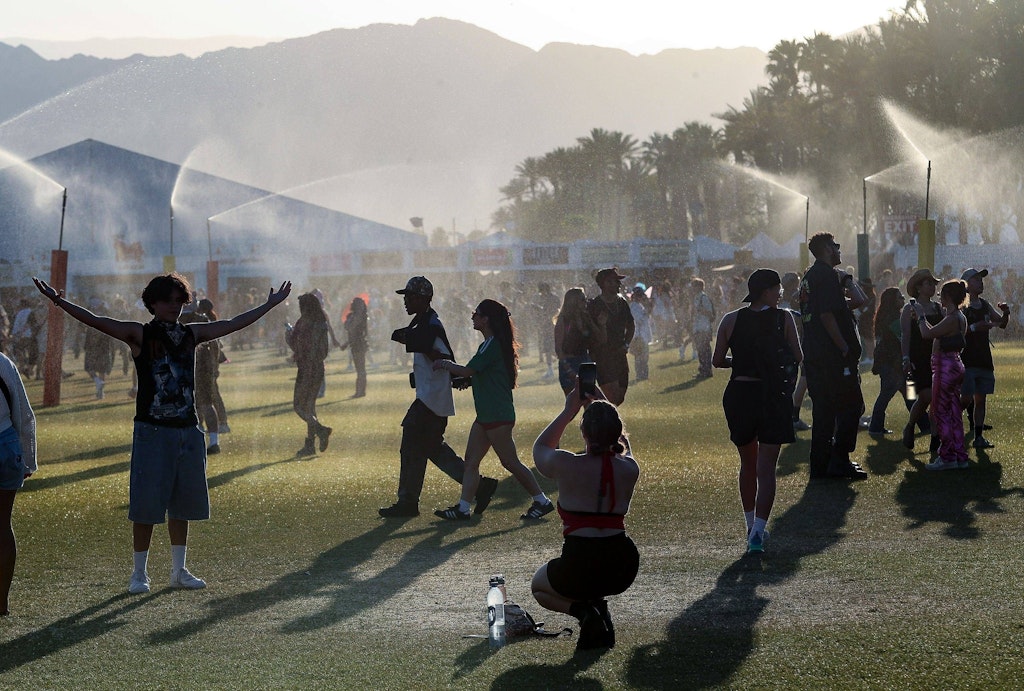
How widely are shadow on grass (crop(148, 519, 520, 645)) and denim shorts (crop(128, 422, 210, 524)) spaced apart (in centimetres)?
60

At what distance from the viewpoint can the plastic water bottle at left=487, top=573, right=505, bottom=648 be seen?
620 cm

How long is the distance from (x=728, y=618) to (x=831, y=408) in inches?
187

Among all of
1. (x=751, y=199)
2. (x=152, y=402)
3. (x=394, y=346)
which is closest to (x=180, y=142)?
(x=751, y=199)

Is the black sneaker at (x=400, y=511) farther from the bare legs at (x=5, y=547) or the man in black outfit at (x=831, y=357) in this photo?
the bare legs at (x=5, y=547)

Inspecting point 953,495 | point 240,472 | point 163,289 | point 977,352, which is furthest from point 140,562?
point 977,352

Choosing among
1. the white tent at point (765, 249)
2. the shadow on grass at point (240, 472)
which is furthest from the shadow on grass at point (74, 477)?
the white tent at point (765, 249)

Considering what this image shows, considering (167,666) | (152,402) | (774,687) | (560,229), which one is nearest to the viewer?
(774,687)

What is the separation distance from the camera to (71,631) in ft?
22.0

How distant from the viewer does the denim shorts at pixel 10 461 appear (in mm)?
6902

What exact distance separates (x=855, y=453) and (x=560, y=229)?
337 feet

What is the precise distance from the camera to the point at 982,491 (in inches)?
405

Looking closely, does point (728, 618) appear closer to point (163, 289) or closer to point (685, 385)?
point (163, 289)

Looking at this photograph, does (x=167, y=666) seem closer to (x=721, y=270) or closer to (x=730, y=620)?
(x=730, y=620)

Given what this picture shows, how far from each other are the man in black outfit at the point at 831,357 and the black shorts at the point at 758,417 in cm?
227
